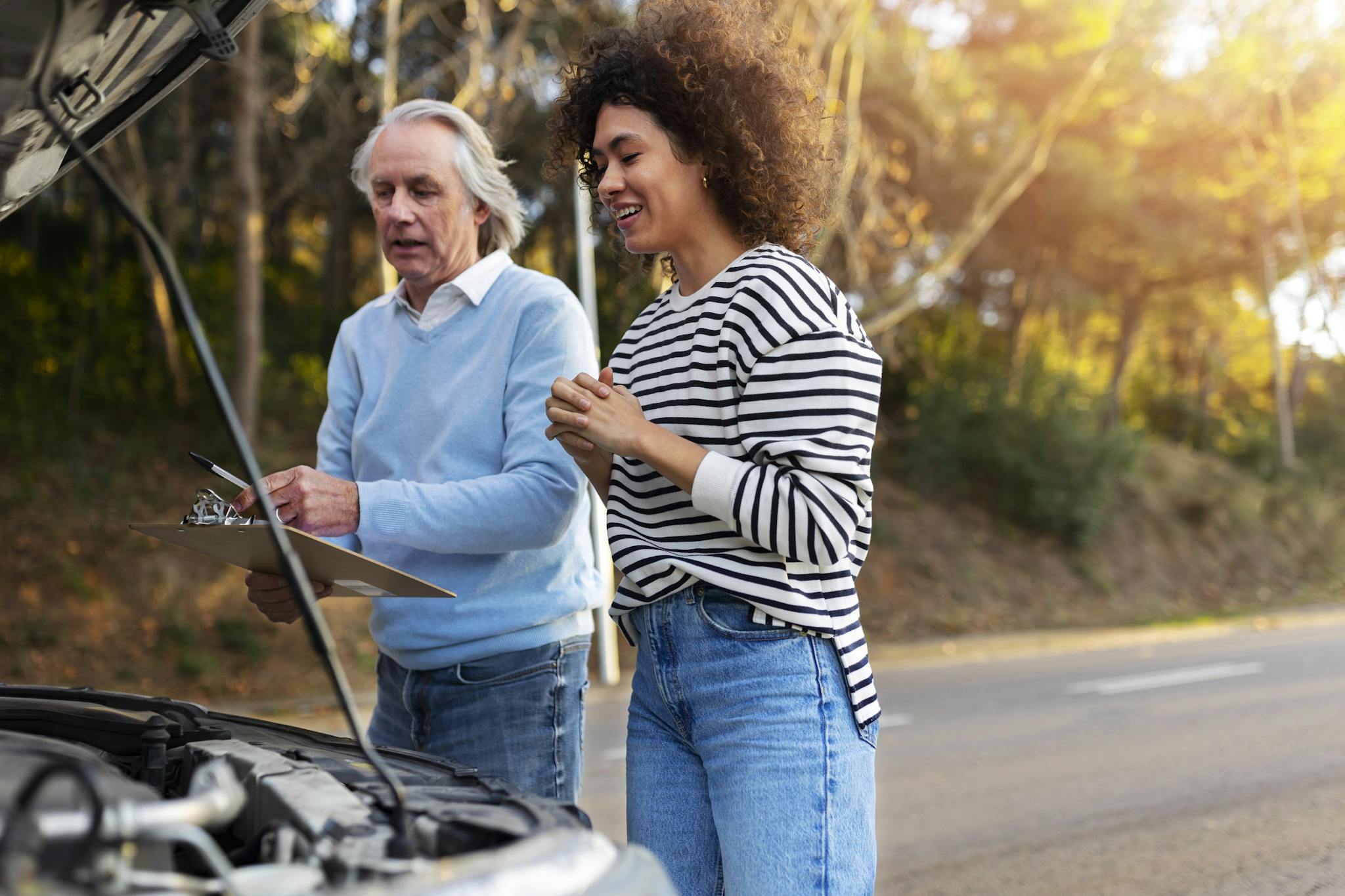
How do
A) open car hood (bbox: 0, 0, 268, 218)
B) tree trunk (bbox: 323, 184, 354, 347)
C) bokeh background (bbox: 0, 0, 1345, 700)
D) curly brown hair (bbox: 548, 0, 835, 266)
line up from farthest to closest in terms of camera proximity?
tree trunk (bbox: 323, 184, 354, 347)
bokeh background (bbox: 0, 0, 1345, 700)
curly brown hair (bbox: 548, 0, 835, 266)
open car hood (bbox: 0, 0, 268, 218)

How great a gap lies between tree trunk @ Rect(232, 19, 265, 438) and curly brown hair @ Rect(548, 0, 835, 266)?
10.3 m

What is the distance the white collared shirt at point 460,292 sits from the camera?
2.51m

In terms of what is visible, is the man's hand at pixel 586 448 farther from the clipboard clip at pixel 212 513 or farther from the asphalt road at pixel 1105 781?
the asphalt road at pixel 1105 781

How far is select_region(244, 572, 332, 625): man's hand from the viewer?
225 centimetres

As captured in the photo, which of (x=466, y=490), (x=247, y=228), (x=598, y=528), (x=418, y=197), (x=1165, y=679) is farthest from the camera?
(x=247, y=228)

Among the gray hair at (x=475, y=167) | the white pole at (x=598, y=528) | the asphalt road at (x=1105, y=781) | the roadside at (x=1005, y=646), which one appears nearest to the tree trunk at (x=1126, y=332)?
the roadside at (x=1005, y=646)

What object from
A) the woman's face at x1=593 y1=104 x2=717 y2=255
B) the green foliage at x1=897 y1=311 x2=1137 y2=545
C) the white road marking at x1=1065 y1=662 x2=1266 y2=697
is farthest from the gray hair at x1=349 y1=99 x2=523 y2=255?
the green foliage at x1=897 y1=311 x2=1137 y2=545

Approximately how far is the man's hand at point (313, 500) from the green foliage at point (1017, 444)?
688 inches

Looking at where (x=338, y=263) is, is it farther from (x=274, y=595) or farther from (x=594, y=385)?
(x=594, y=385)

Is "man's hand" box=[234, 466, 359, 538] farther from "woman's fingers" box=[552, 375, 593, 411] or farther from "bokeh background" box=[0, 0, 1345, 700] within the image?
"bokeh background" box=[0, 0, 1345, 700]

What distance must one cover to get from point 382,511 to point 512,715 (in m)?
0.49

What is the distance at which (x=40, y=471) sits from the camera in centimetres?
1225

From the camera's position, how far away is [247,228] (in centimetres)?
1179

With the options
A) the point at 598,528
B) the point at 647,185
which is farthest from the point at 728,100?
the point at 598,528
